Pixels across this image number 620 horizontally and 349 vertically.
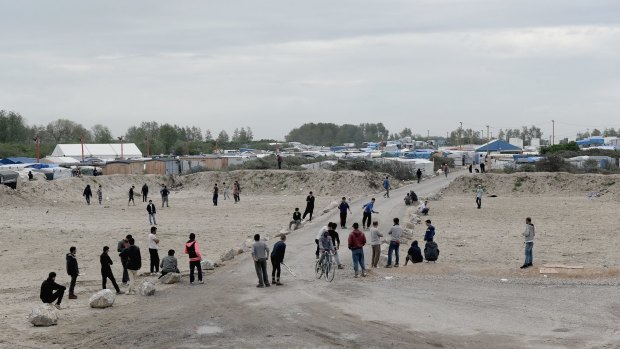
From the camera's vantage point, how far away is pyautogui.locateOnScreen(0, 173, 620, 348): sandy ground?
15.7m

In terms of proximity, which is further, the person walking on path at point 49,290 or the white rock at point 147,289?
the white rock at point 147,289

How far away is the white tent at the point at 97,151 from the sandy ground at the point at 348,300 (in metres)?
64.9

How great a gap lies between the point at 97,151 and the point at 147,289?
8652 cm

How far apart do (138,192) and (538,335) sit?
50.7 meters

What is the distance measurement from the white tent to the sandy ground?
2554 inches

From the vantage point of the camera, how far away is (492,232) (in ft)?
115

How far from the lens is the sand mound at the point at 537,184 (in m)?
57.3

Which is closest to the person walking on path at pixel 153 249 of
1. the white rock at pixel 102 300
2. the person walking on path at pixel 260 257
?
the person walking on path at pixel 260 257

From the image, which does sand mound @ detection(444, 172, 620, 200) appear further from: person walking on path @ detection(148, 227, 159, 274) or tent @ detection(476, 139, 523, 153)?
tent @ detection(476, 139, 523, 153)

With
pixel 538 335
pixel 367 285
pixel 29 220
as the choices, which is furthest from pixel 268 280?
pixel 29 220

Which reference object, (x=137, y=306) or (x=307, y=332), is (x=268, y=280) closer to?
(x=137, y=306)

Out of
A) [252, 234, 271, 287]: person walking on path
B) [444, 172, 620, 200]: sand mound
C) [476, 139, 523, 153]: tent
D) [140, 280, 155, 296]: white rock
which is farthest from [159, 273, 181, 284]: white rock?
[476, 139, 523, 153]: tent

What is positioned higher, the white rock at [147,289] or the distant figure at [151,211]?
the distant figure at [151,211]

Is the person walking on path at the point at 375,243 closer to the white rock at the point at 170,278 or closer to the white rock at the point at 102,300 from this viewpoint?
the white rock at the point at 170,278
